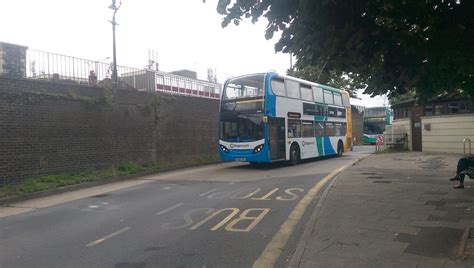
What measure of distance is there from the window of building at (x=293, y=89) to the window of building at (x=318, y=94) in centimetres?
197

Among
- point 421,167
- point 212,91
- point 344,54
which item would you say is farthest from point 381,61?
point 212,91

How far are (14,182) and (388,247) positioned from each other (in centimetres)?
1076

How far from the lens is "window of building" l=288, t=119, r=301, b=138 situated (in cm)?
1855

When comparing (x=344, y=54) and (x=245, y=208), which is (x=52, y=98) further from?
(x=344, y=54)

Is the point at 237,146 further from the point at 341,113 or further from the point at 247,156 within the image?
the point at 341,113

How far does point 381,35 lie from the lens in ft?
28.6

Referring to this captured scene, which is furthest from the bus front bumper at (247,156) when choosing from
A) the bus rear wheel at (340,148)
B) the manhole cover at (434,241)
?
the manhole cover at (434,241)

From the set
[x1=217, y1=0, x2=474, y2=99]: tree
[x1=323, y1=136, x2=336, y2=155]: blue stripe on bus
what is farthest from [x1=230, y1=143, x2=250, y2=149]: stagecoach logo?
Answer: [x1=217, y1=0, x2=474, y2=99]: tree

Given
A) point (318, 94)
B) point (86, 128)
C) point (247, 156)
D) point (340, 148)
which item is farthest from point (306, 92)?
point (86, 128)

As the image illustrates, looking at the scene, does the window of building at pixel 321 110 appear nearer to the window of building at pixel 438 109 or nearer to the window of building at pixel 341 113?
the window of building at pixel 341 113

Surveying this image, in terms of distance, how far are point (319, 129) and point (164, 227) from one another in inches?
594

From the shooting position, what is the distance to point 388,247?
5.66m

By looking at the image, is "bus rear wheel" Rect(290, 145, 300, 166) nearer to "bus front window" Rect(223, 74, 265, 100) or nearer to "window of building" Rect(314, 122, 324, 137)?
"window of building" Rect(314, 122, 324, 137)

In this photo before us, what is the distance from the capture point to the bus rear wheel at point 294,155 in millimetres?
18906
